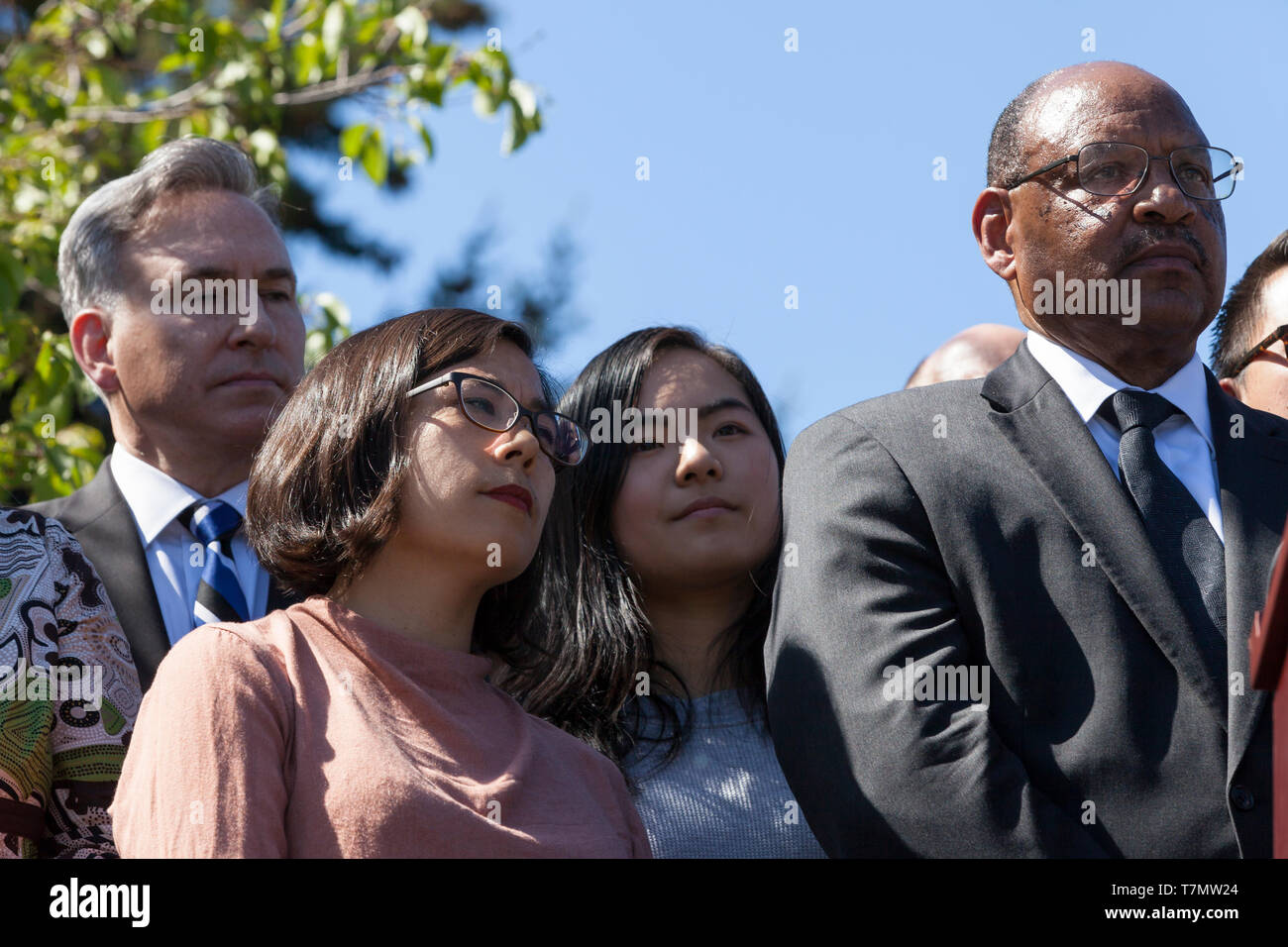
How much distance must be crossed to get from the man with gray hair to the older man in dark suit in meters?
1.48

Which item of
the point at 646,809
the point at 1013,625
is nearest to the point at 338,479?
the point at 646,809

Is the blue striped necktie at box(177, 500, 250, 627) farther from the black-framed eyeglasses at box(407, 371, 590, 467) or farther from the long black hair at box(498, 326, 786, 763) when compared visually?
the black-framed eyeglasses at box(407, 371, 590, 467)

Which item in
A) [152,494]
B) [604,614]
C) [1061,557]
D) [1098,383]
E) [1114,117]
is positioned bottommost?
[604,614]

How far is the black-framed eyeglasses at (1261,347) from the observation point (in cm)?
420

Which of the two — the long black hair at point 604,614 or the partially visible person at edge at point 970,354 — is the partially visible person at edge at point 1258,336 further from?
the long black hair at point 604,614

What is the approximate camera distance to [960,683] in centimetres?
275

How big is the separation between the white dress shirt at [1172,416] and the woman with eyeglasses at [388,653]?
0.99 meters

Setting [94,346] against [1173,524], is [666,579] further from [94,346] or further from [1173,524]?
[94,346]

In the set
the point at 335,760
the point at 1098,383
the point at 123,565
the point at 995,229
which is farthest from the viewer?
the point at 123,565

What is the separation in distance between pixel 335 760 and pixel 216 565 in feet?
4.34

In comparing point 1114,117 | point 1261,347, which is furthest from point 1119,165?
point 1261,347

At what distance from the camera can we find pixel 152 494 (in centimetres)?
393
